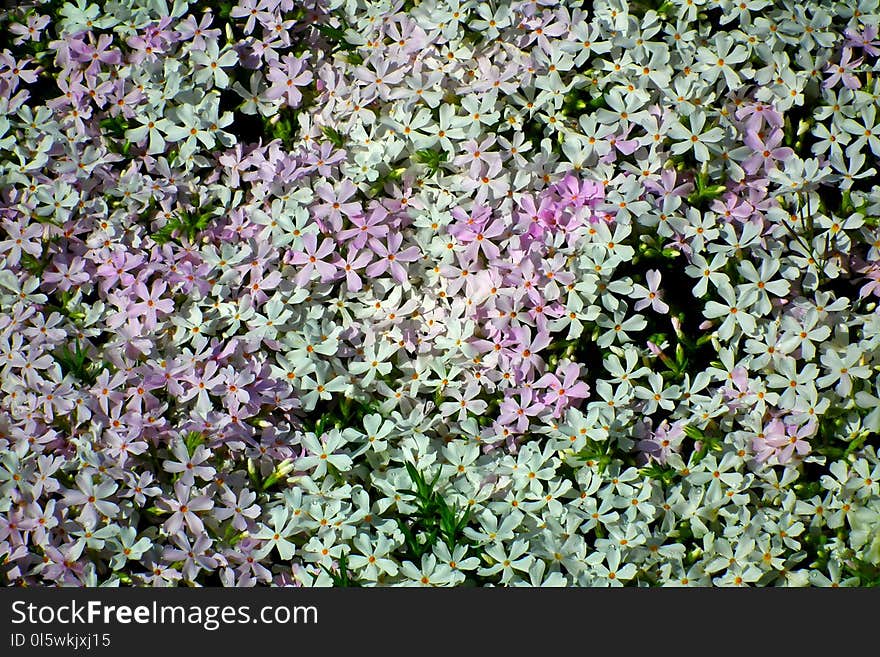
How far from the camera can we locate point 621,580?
5.88 ft

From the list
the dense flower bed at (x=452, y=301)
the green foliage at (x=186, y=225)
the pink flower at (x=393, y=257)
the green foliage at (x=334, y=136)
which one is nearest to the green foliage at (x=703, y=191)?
the dense flower bed at (x=452, y=301)

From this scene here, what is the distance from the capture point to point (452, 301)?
2008 millimetres

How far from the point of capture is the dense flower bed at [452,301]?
184cm

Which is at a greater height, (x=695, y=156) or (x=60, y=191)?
(x=60, y=191)

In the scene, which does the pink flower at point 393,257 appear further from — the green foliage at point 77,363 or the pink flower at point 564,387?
the green foliage at point 77,363

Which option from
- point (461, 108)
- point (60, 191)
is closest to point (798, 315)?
point (461, 108)

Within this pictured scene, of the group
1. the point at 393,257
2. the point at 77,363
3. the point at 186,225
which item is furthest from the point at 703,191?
the point at 77,363

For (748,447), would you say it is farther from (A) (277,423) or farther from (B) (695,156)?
(A) (277,423)

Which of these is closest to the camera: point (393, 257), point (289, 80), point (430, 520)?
point (430, 520)

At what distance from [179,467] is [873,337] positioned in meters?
1.54

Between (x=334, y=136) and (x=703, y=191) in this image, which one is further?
(x=334, y=136)

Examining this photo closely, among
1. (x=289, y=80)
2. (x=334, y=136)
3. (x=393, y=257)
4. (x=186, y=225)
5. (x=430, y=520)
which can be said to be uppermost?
(x=289, y=80)

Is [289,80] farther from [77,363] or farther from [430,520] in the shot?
[430,520]

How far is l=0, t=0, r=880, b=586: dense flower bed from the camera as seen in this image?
1.84 metres
